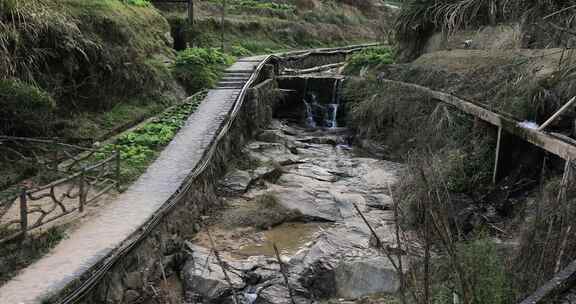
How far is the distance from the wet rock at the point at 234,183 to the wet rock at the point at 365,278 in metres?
4.24

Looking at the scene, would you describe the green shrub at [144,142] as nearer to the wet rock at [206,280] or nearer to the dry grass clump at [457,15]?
the wet rock at [206,280]

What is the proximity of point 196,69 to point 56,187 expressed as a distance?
973cm


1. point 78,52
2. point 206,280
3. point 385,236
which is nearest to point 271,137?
point 78,52

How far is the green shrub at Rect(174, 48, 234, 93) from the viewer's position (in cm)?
1788

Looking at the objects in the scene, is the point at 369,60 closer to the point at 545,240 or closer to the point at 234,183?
the point at 234,183

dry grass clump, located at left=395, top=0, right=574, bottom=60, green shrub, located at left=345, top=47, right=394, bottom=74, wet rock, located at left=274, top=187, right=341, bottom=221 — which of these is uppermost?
dry grass clump, located at left=395, top=0, right=574, bottom=60

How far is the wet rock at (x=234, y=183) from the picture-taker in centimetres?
1230

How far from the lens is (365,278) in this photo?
828 centimetres

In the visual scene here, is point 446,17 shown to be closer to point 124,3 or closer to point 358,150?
point 358,150

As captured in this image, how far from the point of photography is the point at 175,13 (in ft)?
84.1

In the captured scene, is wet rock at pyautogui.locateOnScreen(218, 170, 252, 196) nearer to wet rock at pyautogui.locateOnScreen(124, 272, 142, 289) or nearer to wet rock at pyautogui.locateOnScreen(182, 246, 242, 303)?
wet rock at pyautogui.locateOnScreen(182, 246, 242, 303)

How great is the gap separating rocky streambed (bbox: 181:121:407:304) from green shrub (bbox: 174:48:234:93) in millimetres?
2860

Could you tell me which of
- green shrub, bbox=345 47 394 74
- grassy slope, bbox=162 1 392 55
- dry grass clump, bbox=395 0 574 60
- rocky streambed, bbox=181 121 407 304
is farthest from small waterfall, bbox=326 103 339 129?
grassy slope, bbox=162 1 392 55

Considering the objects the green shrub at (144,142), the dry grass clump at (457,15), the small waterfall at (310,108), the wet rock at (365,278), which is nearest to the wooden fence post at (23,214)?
the green shrub at (144,142)
